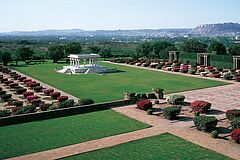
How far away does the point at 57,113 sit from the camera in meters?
23.6

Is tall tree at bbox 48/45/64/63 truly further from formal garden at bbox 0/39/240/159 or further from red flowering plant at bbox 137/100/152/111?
red flowering plant at bbox 137/100/152/111

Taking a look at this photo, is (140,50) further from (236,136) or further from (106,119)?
(236,136)

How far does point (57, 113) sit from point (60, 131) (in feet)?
12.9

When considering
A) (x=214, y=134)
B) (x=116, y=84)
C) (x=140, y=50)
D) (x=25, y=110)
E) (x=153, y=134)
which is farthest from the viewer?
(x=140, y=50)

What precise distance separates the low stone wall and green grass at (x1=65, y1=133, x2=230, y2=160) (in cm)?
790

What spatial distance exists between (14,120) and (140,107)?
30.9 feet

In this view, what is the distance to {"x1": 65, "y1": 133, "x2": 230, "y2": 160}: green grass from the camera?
15.5m

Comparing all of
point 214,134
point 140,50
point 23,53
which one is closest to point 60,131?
point 214,134

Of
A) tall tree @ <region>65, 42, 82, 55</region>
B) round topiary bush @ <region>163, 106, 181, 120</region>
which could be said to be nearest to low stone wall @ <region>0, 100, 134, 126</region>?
round topiary bush @ <region>163, 106, 181, 120</region>

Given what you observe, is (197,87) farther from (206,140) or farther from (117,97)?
(206,140)

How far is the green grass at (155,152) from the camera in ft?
50.8

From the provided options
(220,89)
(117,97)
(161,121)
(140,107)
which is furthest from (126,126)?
(220,89)

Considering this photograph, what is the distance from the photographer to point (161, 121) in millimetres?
21844

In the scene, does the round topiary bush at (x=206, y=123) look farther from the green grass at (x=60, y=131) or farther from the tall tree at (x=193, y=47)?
the tall tree at (x=193, y=47)
